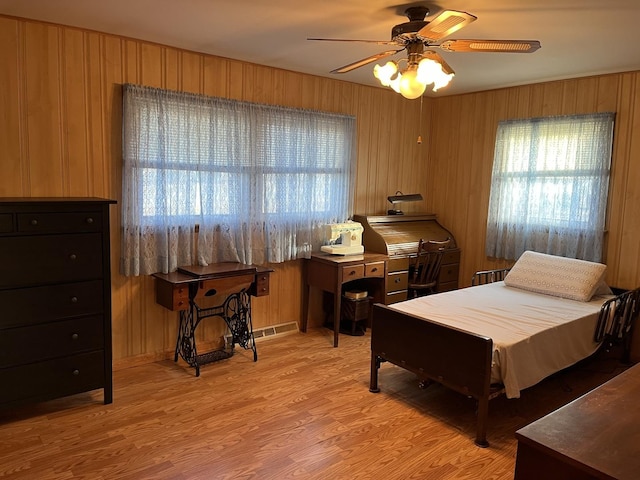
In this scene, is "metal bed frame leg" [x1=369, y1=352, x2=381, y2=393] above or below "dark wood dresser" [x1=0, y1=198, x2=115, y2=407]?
below

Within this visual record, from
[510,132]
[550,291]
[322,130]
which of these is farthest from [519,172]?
[322,130]

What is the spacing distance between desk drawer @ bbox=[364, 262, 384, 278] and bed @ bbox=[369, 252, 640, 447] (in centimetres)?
77

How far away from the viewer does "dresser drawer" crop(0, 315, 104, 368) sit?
9.09 ft

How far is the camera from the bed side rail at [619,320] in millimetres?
3620

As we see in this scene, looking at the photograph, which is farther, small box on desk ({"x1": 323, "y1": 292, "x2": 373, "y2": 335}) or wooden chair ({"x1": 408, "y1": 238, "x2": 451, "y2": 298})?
wooden chair ({"x1": 408, "y1": 238, "x2": 451, "y2": 298})

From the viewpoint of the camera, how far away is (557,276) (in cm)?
405

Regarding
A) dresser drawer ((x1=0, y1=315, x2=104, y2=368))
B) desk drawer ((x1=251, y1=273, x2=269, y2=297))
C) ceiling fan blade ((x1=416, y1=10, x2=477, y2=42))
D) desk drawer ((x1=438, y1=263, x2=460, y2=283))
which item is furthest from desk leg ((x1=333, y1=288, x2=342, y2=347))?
ceiling fan blade ((x1=416, y1=10, x2=477, y2=42))

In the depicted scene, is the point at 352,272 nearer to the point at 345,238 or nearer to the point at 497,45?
the point at 345,238

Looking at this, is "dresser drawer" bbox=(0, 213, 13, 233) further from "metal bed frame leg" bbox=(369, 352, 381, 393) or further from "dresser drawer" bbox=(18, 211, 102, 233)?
"metal bed frame leg" bbox=(369, 352, 381, 393)

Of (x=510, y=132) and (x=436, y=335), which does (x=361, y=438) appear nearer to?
(x=436, y=335)

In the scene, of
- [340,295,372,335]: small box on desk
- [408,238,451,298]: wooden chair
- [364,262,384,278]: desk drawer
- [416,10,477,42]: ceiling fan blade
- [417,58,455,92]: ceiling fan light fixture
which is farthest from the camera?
[408,238,451,298]: wooden chair

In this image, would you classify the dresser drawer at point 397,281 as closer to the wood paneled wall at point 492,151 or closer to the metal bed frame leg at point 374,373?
the wood paneled wall at point 492,151

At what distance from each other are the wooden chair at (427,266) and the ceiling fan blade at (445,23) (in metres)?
2.55

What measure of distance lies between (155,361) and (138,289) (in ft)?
1.97
